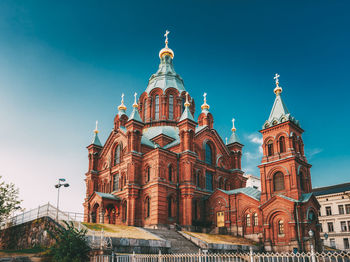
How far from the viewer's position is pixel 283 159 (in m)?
33.6

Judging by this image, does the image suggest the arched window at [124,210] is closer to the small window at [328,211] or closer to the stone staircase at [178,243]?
the stone staircase at [178,243]

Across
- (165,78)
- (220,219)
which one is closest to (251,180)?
(165,78)

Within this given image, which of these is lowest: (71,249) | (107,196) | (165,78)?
(71,249)

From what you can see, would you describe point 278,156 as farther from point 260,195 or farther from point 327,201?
point 327,201

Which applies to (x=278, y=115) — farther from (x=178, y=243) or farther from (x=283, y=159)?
(x=178, y=243)

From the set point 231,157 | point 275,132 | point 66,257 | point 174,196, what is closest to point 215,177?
point 231,157

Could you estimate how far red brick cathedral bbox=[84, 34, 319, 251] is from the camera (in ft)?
104

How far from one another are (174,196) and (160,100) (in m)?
16.2

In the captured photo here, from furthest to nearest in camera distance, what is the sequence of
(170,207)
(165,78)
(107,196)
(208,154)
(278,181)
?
1. (165,78)
2. (208,154)
3. (107,196)
4. (170,207)
5. (278,181)

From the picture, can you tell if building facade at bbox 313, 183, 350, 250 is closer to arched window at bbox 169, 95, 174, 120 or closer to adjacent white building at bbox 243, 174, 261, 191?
arched window at bbox 169, 95, 174, 120

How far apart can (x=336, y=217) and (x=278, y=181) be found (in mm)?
20008

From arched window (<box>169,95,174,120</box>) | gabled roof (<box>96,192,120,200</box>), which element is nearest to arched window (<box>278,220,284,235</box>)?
gabled roof (<box>96,192,120,200</box>)

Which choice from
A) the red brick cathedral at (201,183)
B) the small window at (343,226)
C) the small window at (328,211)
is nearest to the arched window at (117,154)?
the red brick cathedral at (201,183)

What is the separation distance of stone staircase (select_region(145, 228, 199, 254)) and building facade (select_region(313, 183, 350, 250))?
1007 inches
